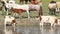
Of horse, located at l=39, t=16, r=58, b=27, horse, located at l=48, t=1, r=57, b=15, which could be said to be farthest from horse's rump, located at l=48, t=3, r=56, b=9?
horse, located at l=39, t=16, r=58, b=27

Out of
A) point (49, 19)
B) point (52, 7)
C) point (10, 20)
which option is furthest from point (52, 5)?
point (10, 20)

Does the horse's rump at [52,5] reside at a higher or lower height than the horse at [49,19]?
higher

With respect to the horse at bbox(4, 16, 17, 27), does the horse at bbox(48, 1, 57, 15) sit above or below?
above

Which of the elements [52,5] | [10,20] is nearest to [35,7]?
[52,5]

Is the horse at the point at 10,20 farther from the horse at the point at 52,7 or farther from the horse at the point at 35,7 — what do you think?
the horse at the point at 52,7

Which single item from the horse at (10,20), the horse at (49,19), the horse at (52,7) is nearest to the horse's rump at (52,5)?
the horse at (52,7)

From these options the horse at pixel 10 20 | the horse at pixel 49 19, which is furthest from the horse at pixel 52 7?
the horse at pixel 10 20

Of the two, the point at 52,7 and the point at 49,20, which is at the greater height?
the point at 52,7

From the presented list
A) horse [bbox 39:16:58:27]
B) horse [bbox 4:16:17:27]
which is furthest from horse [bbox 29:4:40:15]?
horse [bbox 4:16:17:27]

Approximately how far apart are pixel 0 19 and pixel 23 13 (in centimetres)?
46

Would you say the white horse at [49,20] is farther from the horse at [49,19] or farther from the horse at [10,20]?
the horse at [10,20]

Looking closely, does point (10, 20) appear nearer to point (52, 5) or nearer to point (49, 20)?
point (49, 20)

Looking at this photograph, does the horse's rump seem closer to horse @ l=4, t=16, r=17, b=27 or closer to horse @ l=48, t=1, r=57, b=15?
horse @ l=48, t=1, r=57, b=15

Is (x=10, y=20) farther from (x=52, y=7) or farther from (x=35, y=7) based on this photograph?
(x=52, y=7)
